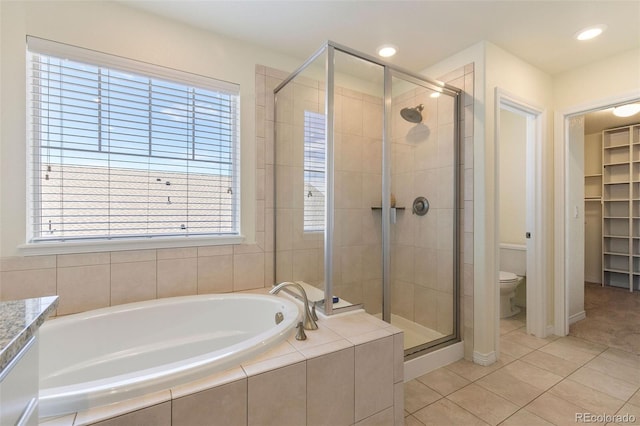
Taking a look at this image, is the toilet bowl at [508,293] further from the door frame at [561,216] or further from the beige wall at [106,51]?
the beige wall at [106,51]

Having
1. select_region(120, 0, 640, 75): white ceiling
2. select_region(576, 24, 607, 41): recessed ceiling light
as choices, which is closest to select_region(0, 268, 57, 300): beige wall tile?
select_region(120, 0, 640, 75): white ceiling

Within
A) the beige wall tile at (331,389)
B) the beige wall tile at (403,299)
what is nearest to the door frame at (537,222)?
the beige wall tile at (403,299)

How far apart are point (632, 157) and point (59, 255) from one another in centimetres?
641

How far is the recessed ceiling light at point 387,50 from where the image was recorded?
2.34m

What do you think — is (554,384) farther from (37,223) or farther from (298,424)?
(37,223)

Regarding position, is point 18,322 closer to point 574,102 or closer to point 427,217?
point 427,217

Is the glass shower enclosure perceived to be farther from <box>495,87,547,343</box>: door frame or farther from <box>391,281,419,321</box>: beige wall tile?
<box>495,87,547,343</box>: door frame

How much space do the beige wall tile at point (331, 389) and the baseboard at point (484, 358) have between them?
1347 mm

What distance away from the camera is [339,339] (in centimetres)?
148

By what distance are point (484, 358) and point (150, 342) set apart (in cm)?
233

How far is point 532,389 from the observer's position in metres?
1.91

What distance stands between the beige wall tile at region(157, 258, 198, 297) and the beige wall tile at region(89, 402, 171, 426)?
3.73 ft

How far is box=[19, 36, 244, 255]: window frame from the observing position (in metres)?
1.65

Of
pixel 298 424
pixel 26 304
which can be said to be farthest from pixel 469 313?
pixel 26 304
